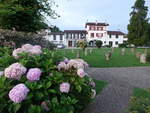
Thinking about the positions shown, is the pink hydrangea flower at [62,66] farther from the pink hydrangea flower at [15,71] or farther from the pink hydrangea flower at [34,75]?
the pink hydrangea flower at [15,71]

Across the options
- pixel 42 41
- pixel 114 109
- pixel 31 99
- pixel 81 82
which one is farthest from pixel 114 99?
pixel 42 41

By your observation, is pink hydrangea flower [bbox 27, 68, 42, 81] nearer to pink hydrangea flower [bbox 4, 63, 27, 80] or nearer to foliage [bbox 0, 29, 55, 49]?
pink hydrangea flower [bbox 4, 63, 27, 80]

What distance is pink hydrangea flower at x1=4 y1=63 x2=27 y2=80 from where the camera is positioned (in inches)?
119

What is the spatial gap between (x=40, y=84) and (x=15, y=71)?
18.7 inches

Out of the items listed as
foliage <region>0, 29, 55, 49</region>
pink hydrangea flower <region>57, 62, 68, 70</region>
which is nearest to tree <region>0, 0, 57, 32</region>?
foliage <region>0, 29, 55, 49</region>

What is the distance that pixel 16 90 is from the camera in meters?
2.77

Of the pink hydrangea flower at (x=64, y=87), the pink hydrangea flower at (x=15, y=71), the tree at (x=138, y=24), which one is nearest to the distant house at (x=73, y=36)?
the tree at (x=138, y=24)

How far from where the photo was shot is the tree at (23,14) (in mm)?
9383

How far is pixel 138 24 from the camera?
37.8 meters

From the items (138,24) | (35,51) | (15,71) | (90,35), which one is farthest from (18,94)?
(90,35)

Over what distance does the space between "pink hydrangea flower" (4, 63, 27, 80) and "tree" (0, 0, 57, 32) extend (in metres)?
6.59

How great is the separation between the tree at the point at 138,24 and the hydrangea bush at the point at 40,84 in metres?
35.2

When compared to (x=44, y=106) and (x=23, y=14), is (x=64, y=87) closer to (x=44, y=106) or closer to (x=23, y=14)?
(x=44, y=106)

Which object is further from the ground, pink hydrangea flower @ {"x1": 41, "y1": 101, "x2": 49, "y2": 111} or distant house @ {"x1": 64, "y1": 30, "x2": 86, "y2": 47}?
distant house @ {"x1": 64, "y1": 30, "x2": 86, "y2": 47}
